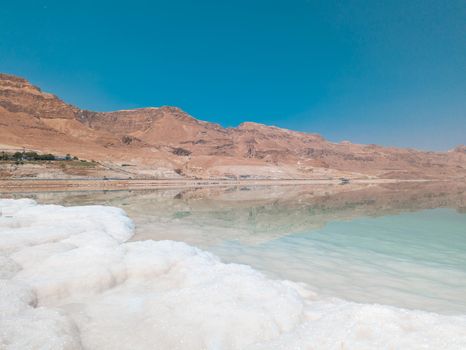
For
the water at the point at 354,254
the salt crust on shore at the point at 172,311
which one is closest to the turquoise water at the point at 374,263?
the water at the point at 354,254

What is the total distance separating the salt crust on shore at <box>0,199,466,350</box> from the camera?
450cm

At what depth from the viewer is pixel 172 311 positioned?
541 centimetres

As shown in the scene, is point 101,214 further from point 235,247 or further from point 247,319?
point 247,319

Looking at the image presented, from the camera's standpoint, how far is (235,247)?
41.4 ft

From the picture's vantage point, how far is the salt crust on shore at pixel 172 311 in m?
4.50

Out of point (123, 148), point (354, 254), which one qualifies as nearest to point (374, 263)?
point (354, 254)

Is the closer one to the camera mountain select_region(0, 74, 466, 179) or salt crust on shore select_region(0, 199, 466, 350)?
salt crust on shore select_region(0, 199, 466, 350)

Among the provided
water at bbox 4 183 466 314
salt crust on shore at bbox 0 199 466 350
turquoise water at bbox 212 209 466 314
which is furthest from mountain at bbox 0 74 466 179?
salt crust on shore at bbox 0 199 466 350

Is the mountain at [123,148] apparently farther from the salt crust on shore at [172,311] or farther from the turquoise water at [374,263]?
the salt crust on shore at [172,311]

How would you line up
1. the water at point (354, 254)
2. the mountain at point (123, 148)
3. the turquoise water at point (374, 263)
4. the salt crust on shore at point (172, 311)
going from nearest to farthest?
the salt crust on shore at point (172, 311)
the turquoise water at point (374, 263)
the water at point (354, 254)
the mountain at point (123, 148)

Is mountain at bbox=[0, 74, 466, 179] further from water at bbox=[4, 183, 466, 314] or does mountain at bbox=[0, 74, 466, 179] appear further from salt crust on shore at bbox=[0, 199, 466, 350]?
salt crust on shore at bbox=[0, 199, 466, 350]

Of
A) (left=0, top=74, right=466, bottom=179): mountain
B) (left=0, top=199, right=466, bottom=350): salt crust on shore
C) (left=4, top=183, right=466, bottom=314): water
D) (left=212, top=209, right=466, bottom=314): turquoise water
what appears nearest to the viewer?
(left=0, top=199, right=466, bottom=350): salt crust on shore

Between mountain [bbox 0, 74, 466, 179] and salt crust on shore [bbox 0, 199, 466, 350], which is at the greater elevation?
mountain [bbox 0, 74, 466, 179]

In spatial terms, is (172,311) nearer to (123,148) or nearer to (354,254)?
(354,254)
